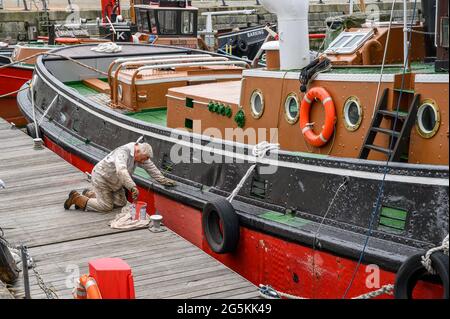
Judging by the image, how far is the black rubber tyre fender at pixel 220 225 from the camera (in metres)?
7.30

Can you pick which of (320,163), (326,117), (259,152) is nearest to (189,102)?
(259,152)

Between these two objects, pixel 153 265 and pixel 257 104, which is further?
pixel 257 104

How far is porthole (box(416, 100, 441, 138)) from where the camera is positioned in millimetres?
5977

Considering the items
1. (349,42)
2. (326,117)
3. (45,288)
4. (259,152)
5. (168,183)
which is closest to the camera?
(45,288)

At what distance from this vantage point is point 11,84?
68.0 feet

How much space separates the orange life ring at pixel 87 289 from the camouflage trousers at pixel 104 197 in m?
2.61

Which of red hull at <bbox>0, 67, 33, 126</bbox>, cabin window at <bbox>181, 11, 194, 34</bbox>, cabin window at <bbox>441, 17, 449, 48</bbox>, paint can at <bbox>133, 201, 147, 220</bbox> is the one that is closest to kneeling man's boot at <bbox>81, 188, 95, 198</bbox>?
paint can at <bbox>133, 201, 147, 220</bbox>

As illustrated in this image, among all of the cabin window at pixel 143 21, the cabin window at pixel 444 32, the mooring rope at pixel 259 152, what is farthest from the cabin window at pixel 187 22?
the cabin window at pixel 444 32

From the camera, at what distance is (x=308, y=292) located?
6.55 metres

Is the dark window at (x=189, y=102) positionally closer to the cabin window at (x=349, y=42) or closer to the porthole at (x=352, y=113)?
the cabin window at (x=349, y=42)

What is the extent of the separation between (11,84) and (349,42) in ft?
49.3

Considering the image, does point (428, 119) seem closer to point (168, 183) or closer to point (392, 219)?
point (392, 219)

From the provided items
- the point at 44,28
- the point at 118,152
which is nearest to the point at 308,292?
the point at 118,152
